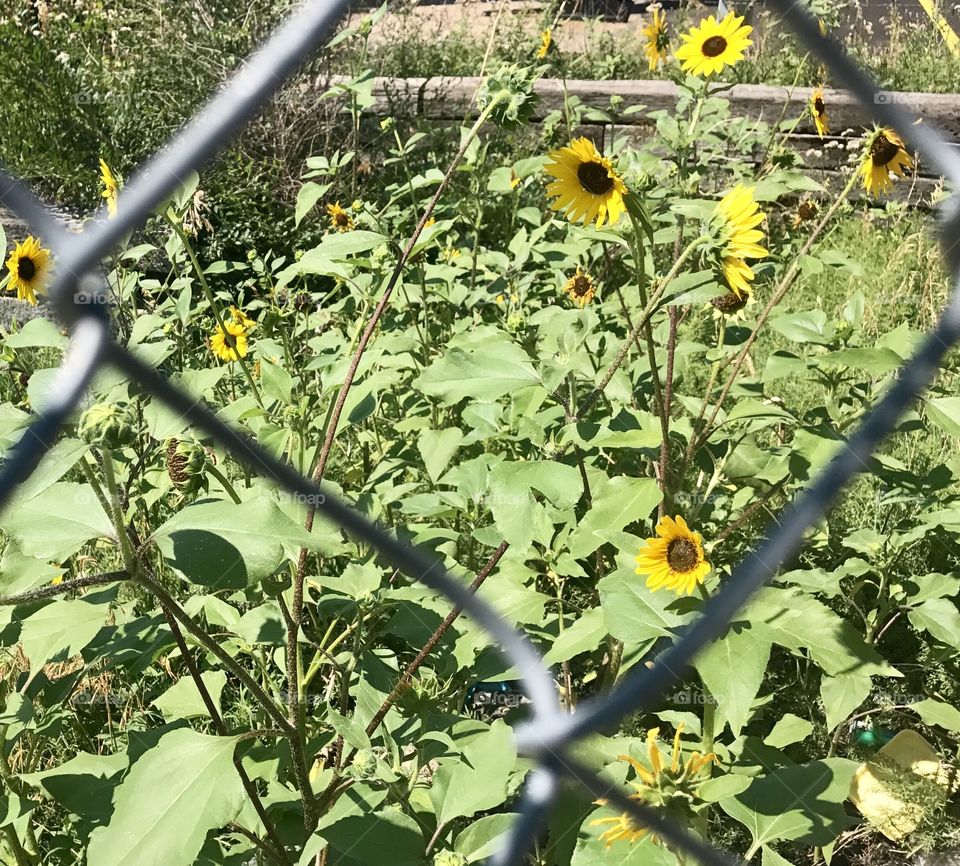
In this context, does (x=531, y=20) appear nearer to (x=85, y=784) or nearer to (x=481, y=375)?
(x=481, y=375)

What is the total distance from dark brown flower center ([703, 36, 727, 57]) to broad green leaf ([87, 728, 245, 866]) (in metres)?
1.61

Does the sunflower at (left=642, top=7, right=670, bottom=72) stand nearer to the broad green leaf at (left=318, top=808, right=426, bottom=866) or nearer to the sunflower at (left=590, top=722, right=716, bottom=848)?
the sunflower at (left=590, top=722, right=716, bottom=848)

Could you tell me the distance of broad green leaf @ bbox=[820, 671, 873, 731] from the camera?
1.26 m

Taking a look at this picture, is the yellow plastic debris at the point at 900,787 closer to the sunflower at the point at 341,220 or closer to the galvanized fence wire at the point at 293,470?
the galvanized fence wire at the point at 293,470

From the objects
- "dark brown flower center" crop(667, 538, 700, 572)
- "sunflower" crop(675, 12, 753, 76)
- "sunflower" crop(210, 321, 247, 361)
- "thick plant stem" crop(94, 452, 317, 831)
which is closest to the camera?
"thick plant stem" crop(94, 452, 317, 831)

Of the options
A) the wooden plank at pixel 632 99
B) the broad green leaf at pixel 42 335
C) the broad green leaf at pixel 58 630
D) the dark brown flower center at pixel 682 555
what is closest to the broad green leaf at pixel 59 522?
the broad green leaf at pixel 58 630

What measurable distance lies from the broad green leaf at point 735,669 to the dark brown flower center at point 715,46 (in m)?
1.31

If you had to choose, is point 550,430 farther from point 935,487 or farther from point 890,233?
point 890,233

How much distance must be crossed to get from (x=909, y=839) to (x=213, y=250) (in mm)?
2858

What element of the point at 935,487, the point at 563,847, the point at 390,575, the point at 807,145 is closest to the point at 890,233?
the point at 807,145

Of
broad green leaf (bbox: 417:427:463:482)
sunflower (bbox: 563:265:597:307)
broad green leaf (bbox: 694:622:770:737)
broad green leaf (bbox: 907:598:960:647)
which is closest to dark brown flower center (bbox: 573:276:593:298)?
sunflower (bbox: 563:265:597:307)

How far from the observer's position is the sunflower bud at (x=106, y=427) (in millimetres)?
737

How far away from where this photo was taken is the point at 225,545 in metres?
0.75

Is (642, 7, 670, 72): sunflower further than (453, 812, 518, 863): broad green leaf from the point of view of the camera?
Yes
